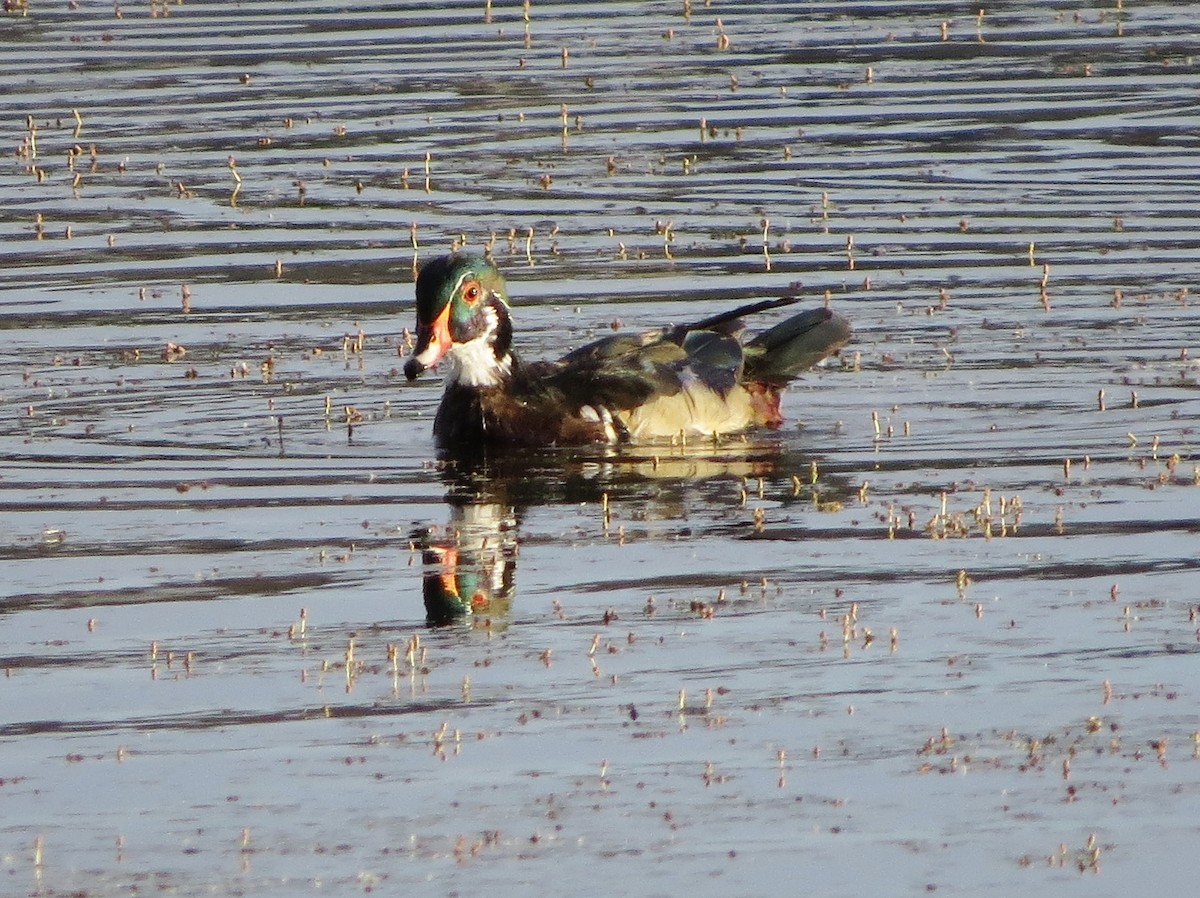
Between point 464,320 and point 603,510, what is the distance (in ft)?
6.30

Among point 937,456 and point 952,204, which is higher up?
point 952,204

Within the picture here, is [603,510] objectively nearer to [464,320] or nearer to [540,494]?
[540,494]

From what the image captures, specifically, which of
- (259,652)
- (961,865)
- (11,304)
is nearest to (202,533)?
(259,652)

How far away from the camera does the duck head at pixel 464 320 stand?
12.4 m

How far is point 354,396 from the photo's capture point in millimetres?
13523

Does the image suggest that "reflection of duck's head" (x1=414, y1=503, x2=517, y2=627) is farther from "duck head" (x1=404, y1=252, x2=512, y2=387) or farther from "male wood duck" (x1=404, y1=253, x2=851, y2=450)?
"duck head" (x1=404, y1=252, x2=512, y2=387)

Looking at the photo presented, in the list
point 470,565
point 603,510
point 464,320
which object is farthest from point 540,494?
point 470,565

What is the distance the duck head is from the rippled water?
495 millimetres

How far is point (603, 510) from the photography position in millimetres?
10930

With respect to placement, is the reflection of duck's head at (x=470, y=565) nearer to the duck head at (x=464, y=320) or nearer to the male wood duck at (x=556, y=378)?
the male wood duck at (x=556, y=378)

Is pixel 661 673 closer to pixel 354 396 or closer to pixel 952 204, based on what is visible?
pixel 354 396

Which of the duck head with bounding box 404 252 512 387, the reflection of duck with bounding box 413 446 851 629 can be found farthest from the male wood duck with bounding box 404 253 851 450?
the reflection of duck with bounding box 413 446 851 629

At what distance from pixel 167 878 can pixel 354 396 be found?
6960mm

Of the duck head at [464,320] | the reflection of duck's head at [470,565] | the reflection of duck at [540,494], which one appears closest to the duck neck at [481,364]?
the duck head at [464,320]
